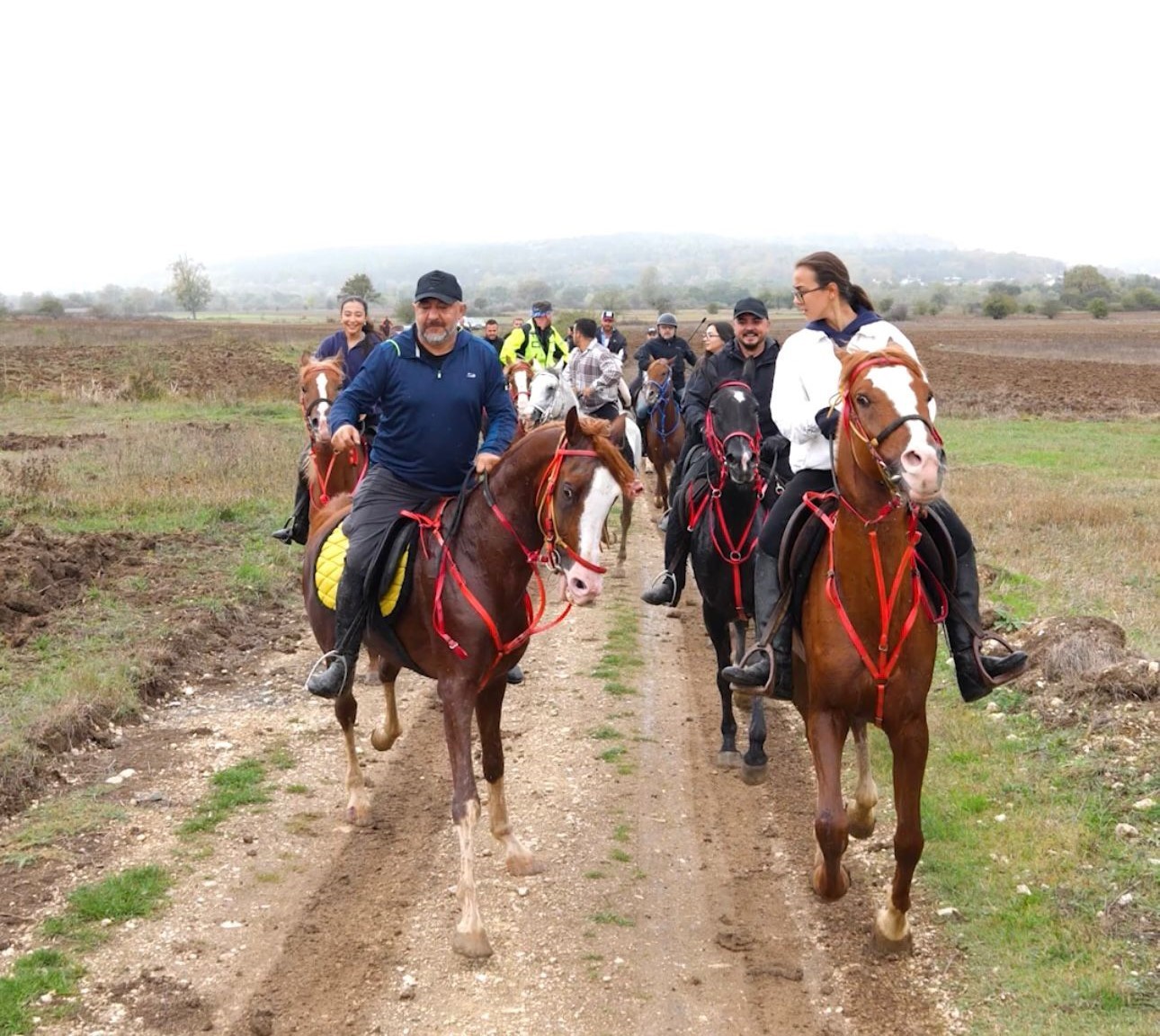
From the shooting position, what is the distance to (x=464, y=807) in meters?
6.38

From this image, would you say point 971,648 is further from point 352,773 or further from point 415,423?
point 352,773

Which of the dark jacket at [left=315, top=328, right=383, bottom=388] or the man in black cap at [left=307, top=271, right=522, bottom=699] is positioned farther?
the dark jacket at [left=315, top=328, right=383, bottom=388]

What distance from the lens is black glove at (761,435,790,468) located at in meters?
9.31

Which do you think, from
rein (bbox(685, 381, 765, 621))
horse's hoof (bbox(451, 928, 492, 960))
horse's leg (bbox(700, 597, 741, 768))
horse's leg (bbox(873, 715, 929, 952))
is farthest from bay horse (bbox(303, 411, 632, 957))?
rein (bbox(685, 381, 765, 621))

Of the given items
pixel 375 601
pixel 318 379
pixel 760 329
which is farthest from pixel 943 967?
pixel 318 379

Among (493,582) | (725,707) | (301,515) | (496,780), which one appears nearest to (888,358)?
(493,582)

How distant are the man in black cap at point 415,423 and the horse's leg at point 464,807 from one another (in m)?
0.83

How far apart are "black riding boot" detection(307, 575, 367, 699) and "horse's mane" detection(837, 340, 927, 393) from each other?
3040 mm

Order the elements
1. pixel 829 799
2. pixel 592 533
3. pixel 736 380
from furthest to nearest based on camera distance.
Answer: pixel 736 380, pixel 592 533, pixel 829 799

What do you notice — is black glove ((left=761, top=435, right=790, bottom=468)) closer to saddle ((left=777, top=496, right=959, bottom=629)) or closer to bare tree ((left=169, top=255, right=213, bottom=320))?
saddle ((left=777, top=496, right=959, bottom=629))

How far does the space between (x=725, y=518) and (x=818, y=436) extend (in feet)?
9.92

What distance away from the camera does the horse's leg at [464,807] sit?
611 centimetres

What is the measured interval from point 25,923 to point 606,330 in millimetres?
15419

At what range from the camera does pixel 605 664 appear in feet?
37.0
